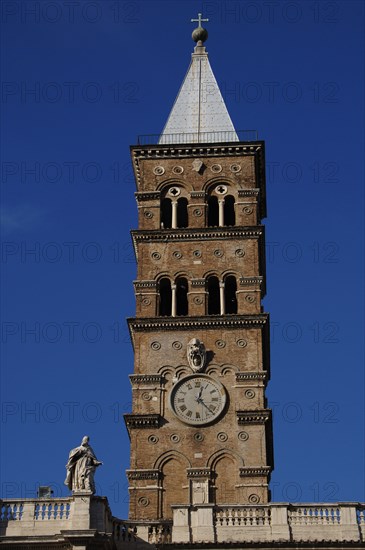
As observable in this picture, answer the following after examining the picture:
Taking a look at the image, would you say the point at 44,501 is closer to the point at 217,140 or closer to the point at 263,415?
the point at 263,415

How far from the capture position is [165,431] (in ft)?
192

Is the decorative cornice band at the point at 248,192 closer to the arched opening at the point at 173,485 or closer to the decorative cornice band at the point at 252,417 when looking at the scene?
the decorative cornice band at the point at 252,417

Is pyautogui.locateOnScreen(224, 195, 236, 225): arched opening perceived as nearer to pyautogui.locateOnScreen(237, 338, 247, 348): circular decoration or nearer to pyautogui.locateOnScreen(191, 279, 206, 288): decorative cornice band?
pyautogui.locateOnScreen(191, 279, 206, 288): decorative cornice band

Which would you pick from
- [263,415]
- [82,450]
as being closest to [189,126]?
[263,415]

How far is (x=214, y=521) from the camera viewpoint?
4791 centimetres

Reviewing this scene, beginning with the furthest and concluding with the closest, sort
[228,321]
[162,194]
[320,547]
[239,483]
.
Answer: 1. [162,194]
2. [228,321]
3. [239,483]
4. [320,547]

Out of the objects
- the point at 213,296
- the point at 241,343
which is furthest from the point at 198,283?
the point at 241,343

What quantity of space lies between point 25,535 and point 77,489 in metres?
2.53

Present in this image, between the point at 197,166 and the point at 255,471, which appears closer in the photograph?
the point at 255,471

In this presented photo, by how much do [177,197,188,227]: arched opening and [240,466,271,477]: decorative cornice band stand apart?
548 inches

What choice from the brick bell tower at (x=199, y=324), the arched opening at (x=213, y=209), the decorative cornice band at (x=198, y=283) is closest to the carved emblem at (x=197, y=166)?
the brick bell tower at (x=199, y=324)

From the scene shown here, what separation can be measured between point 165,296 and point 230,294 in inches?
124

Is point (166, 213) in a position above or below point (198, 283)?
above

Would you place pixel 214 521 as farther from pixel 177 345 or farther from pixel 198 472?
pixel 177 345
